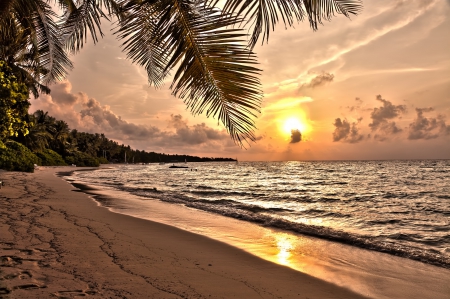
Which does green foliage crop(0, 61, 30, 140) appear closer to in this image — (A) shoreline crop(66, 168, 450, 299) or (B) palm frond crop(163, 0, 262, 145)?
(A) shoreline crop(66, 168, 450, 299)

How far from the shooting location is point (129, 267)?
4.73 metres

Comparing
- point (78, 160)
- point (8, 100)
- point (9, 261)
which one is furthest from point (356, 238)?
point (78, 160)

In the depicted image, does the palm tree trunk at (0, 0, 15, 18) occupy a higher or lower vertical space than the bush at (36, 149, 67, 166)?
higher

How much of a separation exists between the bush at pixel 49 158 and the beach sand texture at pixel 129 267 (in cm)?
5588

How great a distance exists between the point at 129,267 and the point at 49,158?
61.8 meters

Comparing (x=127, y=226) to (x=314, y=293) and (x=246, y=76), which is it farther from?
(x=246, y=76)

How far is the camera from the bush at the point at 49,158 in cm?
5672

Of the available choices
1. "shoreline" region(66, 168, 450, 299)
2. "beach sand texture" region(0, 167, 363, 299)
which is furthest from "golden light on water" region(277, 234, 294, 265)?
"beach sand texture" region(0, 167, 363, 299)

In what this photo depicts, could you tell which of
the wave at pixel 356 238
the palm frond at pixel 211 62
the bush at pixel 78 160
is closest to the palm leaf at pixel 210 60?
the palm frond at pixel 211 62

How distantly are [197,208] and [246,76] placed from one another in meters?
12.3

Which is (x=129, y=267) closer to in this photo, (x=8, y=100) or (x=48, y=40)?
(x=48, y=40)

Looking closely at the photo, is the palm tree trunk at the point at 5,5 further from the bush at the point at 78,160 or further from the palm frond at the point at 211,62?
the bush at the point at 78,160

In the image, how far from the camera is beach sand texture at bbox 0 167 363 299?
12.7ft

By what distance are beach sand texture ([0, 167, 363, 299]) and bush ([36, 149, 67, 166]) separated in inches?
2200
